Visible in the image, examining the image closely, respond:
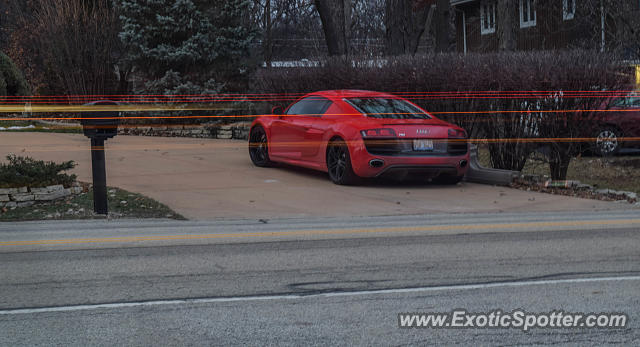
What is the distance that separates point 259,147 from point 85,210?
16.5 feet

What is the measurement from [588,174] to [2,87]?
16296 mm

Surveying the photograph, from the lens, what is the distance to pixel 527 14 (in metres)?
35.3

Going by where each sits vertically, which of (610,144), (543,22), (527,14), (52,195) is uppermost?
(527,14)

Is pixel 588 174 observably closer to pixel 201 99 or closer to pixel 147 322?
pixel 201 99

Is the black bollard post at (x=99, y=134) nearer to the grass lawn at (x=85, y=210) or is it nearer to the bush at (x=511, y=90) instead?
the grass lawn at (x=85, y=210)

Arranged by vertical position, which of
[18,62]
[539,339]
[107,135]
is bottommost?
[539,339]

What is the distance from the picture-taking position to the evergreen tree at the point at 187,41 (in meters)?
22.6

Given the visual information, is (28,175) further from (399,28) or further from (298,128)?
(399,28)

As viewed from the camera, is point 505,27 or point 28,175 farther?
point 505,27

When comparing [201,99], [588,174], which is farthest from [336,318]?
[201,99]

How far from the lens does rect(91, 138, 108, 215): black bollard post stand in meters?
10.2

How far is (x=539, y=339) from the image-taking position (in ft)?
→ 16.1

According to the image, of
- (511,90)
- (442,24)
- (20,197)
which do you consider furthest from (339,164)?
(442,24)

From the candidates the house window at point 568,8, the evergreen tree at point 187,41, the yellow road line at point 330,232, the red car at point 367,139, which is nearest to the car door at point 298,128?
the red car at point 367,139
